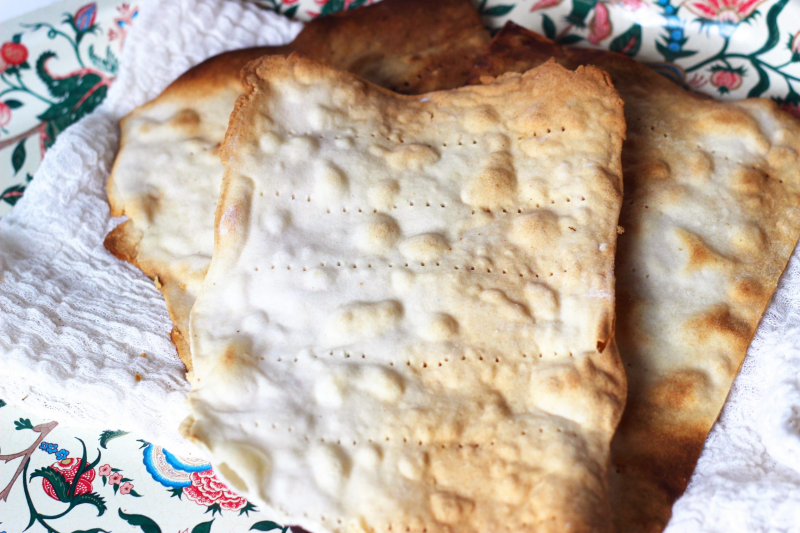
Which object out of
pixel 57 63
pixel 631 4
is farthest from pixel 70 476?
pixel 631 4

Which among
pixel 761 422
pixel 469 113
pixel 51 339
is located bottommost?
pixel 761 422

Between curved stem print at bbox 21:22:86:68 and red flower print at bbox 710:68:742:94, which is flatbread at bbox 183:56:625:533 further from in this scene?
curved stem print at bbox 21:22:86:68

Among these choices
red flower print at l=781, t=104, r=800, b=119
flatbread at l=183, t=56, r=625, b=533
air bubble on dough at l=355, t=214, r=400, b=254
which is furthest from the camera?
red flower print at l=781, t=104, r=800, b=119

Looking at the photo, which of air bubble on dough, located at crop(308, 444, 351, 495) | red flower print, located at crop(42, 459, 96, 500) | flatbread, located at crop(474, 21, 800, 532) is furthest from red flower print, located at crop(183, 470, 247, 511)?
flatbread, located at crop(474, 21, 800, 532)

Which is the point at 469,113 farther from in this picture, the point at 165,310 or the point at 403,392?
the point at 165,310

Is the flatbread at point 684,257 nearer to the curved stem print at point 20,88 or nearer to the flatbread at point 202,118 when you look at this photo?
the flatbread at point 202,118

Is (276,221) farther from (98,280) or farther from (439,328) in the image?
(98,280)

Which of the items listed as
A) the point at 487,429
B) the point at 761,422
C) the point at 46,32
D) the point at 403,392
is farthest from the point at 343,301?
the point at 46,32
